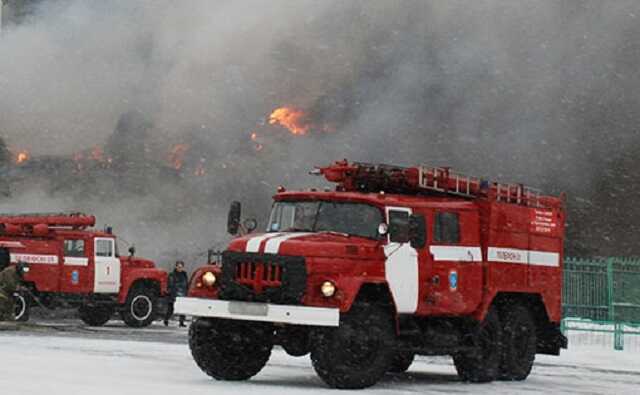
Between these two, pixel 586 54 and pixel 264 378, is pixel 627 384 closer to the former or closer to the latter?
pixel 264 378

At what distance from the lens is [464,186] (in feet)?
52.9

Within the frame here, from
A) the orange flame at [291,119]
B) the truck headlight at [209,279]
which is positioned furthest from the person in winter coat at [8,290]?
the orange flame at [291,119]

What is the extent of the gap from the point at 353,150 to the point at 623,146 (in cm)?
1110

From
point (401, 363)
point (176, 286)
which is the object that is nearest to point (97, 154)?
point (176, 286)

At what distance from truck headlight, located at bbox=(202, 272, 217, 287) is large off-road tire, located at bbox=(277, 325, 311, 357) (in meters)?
0.95

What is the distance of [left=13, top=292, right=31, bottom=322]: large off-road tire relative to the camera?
2708 cm

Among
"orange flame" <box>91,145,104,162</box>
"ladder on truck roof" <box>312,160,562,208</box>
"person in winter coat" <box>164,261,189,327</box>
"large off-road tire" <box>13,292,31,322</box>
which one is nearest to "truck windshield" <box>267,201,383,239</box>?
"ladder on truck roof" <box>312,160,562,208</box>

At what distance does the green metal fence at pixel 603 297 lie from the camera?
2534 cm

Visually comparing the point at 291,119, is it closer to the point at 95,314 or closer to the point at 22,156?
the point at 22,156

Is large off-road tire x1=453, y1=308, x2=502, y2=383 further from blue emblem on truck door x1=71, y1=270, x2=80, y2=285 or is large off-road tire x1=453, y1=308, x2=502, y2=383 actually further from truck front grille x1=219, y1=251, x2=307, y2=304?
blue emblem on truck door x1=71, y1=270, x2=80, y2=285

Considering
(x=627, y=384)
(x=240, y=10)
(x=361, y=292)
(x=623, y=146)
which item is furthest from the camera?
(x=623, y=146)

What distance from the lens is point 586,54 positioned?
41969 mm

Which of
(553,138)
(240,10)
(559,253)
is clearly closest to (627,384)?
(559,253)

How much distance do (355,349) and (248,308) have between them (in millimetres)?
1257
